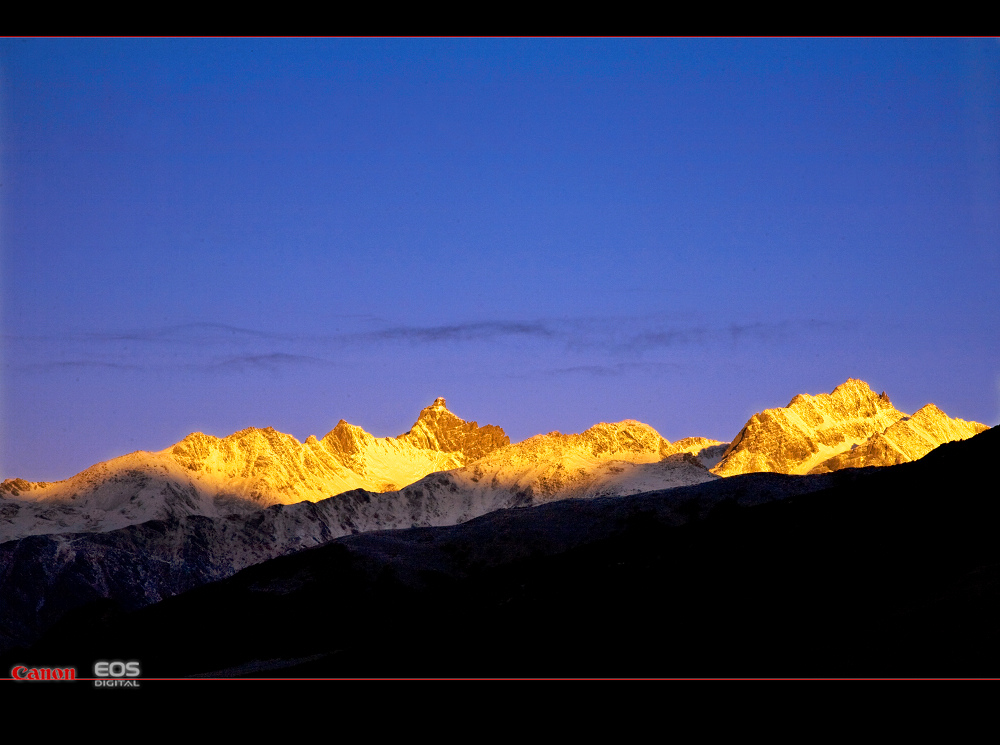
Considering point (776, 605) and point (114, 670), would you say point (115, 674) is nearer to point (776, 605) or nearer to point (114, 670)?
point (114, 670)

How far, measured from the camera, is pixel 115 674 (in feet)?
161

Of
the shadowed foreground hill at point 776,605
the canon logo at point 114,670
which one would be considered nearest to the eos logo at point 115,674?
the canon logo at point 114,670

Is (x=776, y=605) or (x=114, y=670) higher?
(x=114, y=670)

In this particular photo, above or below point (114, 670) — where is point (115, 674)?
below

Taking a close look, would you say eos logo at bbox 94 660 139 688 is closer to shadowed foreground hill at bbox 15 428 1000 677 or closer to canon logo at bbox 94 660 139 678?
canon logo at bbox 94 660 139 678

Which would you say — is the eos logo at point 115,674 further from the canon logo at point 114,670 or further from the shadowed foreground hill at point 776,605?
the shadowed foreground hill at point 776,605

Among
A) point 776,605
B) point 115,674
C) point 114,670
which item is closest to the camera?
point 115,674

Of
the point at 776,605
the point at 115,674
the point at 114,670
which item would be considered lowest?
the point at 776,605

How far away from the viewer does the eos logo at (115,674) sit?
4722 centimetres

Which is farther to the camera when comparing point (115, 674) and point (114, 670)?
point (114, 670)

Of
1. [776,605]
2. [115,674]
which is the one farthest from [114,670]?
[776,605]

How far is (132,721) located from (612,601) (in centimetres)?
9439

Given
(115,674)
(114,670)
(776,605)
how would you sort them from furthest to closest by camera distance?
(776,605) → (114,670) → (115,674)
